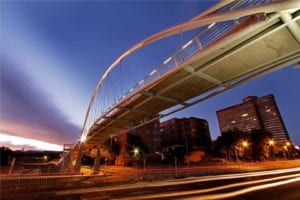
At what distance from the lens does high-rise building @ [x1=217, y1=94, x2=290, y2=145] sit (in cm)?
13425

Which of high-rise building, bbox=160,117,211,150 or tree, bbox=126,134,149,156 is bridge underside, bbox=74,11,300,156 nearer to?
tree, bbox=126,134,149,156

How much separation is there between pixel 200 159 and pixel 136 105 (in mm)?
44378

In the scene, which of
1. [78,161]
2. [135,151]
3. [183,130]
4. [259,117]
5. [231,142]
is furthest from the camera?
[259,117]

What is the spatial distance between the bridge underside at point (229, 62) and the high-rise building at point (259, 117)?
139329 millimetres

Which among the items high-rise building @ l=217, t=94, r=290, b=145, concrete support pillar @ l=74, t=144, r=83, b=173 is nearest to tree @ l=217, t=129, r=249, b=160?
concrete support pillar @ l=74, t=144, r=83, b=173

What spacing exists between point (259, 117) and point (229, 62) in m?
158

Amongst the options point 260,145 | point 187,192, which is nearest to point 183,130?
point 260,145

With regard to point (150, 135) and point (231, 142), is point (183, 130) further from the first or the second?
point (231, 142)

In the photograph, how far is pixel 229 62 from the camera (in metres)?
9.96

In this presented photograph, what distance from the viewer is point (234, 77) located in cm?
1155

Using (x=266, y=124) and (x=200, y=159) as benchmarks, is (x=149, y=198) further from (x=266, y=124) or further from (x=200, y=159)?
(x=266, y=124)

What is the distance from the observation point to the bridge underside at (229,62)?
7656mm

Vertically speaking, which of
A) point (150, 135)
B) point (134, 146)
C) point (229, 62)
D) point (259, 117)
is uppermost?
point (259, 117)

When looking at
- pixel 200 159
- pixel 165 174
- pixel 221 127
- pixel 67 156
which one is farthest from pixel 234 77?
pixel 221 127
